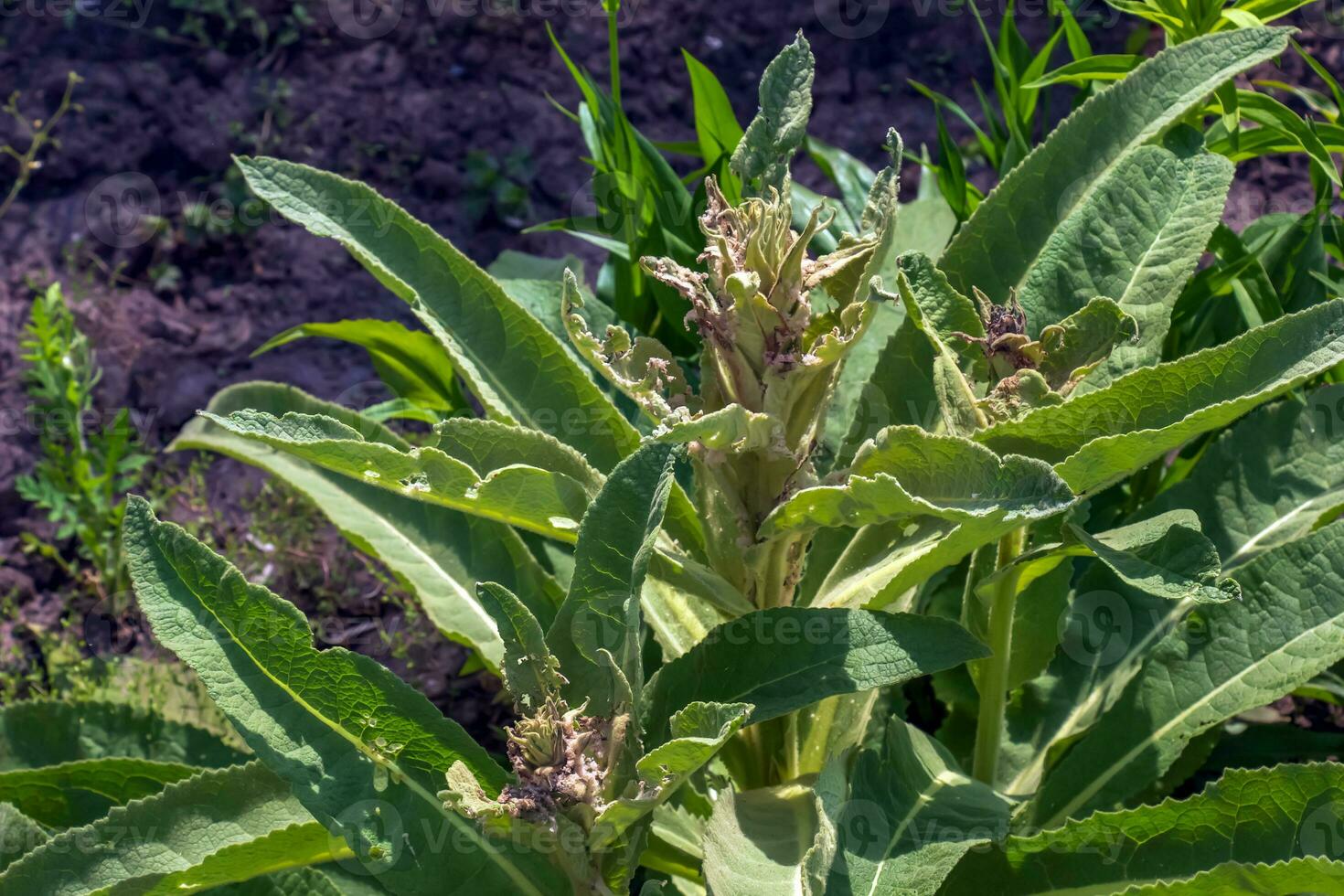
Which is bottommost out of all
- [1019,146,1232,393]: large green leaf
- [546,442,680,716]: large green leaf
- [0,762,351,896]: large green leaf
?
[0,762,351,896]: large green leaf

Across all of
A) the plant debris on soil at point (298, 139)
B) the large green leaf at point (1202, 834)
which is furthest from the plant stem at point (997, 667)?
the plant debris on soil at point (298, 139)

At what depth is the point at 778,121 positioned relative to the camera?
6.22 feet

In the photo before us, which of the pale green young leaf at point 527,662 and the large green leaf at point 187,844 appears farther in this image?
the large green leaf at point 187,844

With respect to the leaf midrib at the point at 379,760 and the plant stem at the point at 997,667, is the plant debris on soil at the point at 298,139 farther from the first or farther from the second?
the plant stem at the point at 997,667

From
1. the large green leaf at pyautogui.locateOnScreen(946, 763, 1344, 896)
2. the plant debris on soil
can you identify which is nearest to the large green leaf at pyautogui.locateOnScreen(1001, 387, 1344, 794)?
the large green leaf at pyautogui.locateOnScreen(946, 763, 1344, 896)

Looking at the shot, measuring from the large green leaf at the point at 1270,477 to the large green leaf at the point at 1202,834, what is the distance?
0.55m

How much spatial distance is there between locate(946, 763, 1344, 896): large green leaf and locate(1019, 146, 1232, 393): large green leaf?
1.88 feet

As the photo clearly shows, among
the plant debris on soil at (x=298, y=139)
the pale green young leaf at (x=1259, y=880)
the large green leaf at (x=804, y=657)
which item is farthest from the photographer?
the plant debris on soil at (x=298, y=139)

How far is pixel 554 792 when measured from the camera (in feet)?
5.06

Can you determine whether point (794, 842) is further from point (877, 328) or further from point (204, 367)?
point (204, 367)

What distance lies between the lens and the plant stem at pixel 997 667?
1.84 meters

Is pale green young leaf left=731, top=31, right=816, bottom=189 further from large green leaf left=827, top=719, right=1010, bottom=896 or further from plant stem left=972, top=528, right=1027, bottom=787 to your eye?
large green leaf left=827, top=719, right=1010, bottom=896

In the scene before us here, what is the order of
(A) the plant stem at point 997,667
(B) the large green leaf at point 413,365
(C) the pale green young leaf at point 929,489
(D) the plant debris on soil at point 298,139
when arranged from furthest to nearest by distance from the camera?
(D) the plant debris on soil at point 298,139 < (B) the large green leaf at point 413,365 < (A) the plant stem at point 997,667 < (C) the pale green young leaf at point 929,489

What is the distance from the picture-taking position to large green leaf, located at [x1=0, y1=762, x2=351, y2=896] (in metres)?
1.71
